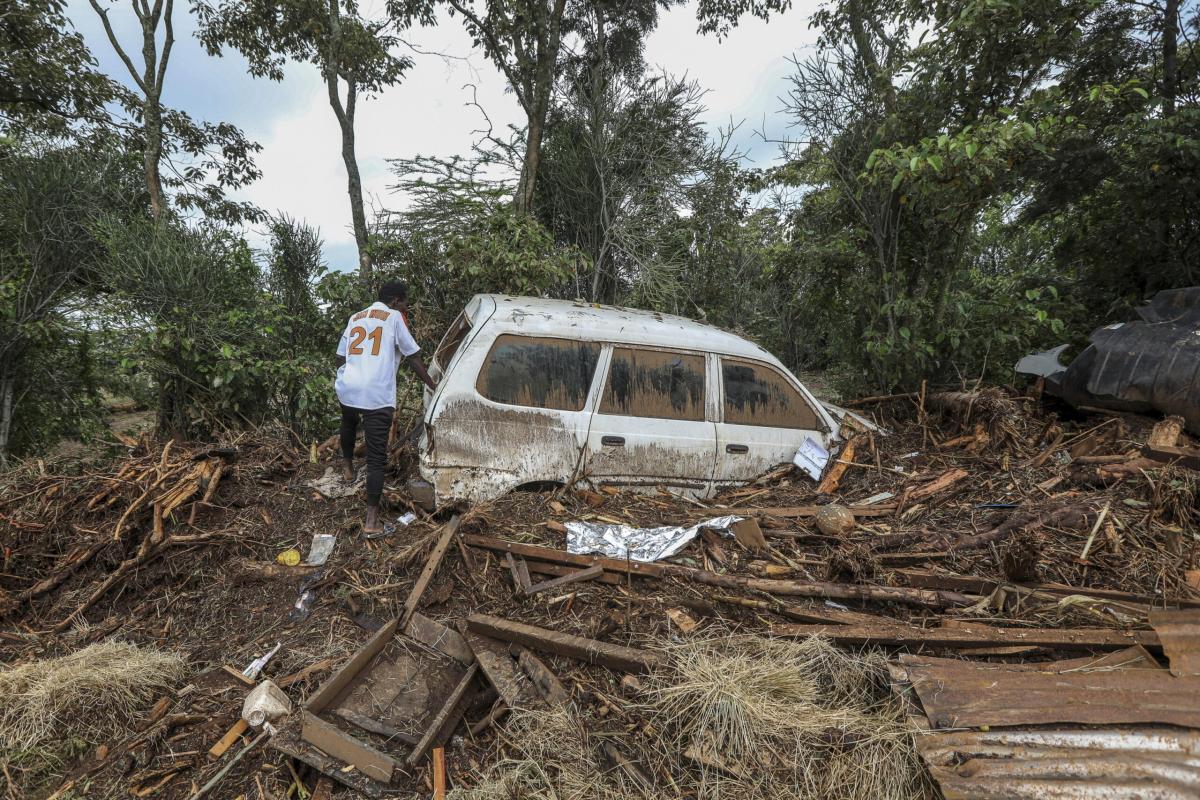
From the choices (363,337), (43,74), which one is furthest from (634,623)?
(43,74)

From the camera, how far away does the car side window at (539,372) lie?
3.70 m

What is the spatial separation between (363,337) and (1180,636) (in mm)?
4705

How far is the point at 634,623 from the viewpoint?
2.89m

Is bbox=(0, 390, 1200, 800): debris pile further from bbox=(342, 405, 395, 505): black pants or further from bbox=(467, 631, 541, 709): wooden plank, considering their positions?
bbox=(342, 405, 395, 505): black pants

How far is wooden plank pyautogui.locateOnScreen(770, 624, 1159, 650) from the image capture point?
2.57 m

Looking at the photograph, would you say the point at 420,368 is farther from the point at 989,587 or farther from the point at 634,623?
the point at 989,587

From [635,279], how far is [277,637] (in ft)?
26.5

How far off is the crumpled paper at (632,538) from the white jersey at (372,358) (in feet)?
5.20

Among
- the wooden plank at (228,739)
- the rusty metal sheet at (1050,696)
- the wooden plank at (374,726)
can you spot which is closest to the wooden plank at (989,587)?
the rusty metal sheet at (1050,696)

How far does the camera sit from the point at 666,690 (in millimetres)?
2352

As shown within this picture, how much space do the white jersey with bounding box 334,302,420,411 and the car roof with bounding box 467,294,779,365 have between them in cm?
56

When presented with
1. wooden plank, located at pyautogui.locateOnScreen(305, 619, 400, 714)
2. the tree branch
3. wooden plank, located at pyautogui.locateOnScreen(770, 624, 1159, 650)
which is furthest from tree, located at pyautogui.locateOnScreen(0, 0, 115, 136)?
wooden plank, located at pyautogui.locateOnScreen(770, 624, 1159, 650)

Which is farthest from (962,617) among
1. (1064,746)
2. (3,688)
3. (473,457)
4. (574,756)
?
(3,688)

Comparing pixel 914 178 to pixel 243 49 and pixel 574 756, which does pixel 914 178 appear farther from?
pixel 243 49
